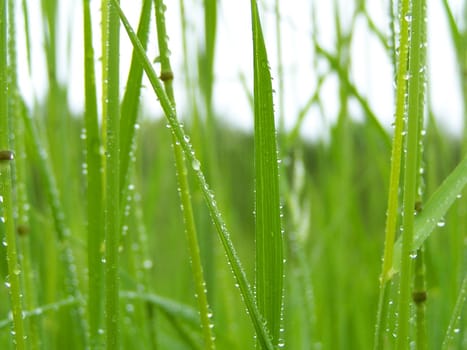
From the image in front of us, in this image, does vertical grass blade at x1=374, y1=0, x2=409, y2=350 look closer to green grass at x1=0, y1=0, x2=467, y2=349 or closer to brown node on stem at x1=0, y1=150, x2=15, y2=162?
green grass at x1=0, y1=0, x2=467, y2=349

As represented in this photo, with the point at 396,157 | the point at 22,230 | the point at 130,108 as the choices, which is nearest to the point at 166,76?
the point at 130,108

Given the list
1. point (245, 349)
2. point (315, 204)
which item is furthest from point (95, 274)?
point (315, 204)

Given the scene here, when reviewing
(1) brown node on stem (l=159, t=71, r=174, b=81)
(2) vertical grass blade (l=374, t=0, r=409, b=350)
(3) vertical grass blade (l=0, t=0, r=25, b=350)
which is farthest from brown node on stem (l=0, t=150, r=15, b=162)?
(2) vertical grass blade (l=374, t=0, r=409, b=350)

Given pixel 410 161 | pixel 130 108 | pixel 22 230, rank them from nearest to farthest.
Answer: pixel 410 161, pixel 130 108, pixel 22 230

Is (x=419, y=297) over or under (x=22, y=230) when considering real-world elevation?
under

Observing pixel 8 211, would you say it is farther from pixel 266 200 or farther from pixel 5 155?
pixel 266 200

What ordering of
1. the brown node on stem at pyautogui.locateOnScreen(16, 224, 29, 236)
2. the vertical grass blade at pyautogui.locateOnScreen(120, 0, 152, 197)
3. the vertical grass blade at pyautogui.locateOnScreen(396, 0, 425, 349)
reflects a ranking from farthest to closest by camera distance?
the brown node on stem at pyautogui.locateOnScreen(16, 224, 29, 236) < the vertical grass blade at pyautogui.locateOnScreen(120, 0, 152, 197) < the vertical grass blade at pyautogui.locateOnScreen(396, 0, 425, 349)

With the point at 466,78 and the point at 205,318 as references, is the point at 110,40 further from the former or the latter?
the point at 466,78

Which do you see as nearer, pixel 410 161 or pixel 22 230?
pixel 410 161

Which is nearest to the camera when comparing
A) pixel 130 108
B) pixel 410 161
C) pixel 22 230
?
pixel 410 161
